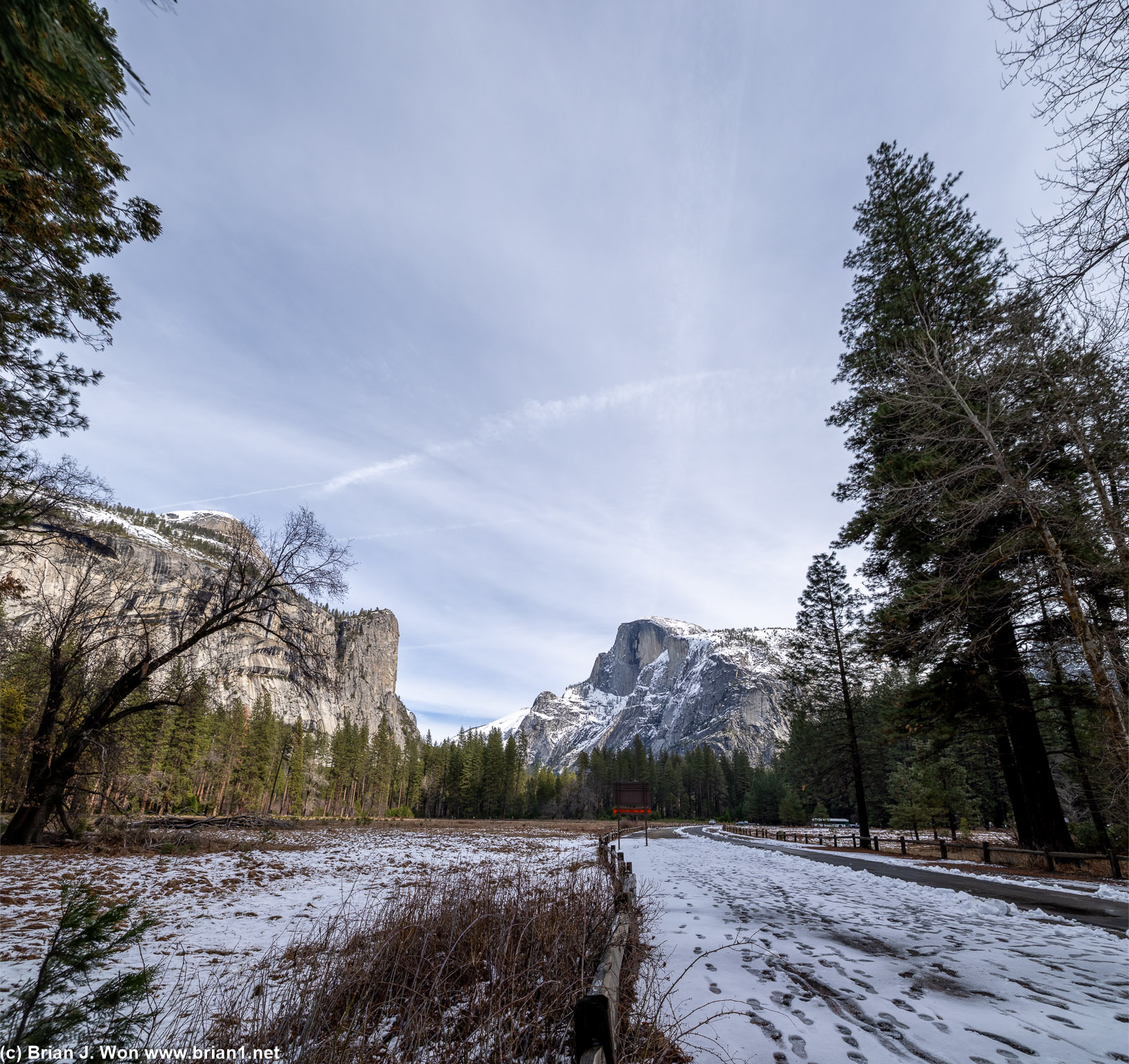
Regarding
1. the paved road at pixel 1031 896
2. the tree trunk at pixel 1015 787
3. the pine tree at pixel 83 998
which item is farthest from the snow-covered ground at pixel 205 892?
the tree trunk at pixel 1015 787

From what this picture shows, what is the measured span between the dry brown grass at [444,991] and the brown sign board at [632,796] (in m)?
19.6

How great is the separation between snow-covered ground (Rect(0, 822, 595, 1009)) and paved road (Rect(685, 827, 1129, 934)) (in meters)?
8.00

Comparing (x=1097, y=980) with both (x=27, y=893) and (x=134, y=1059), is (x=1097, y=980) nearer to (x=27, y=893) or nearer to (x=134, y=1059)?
(x=134, y=1059)

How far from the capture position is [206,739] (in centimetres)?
5184

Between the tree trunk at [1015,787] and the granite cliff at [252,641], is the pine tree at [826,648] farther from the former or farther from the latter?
the granite cliff at [252,641]

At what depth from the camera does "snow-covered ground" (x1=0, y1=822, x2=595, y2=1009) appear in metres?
5.11

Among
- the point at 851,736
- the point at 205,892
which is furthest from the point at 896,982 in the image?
the point at 851,736

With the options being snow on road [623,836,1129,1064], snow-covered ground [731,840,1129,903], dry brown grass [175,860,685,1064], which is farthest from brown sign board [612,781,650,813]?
dry brown grass [175,860,685,1064]

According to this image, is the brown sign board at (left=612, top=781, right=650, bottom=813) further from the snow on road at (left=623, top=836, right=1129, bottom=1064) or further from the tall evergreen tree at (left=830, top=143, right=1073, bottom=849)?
the snow on road at (left=623, top=836, right=1129, bottom=1064)

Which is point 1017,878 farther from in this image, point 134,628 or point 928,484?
point 134,628

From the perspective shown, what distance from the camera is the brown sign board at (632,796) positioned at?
23.1m

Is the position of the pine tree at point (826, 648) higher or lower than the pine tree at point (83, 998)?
higher

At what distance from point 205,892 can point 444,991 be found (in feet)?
25.0

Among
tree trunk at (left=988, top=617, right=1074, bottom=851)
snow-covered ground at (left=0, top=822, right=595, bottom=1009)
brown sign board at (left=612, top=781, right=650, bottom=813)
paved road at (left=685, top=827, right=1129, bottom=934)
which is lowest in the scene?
snow-covered ground at (left=0, top=822, right=595, bottom=1009)
